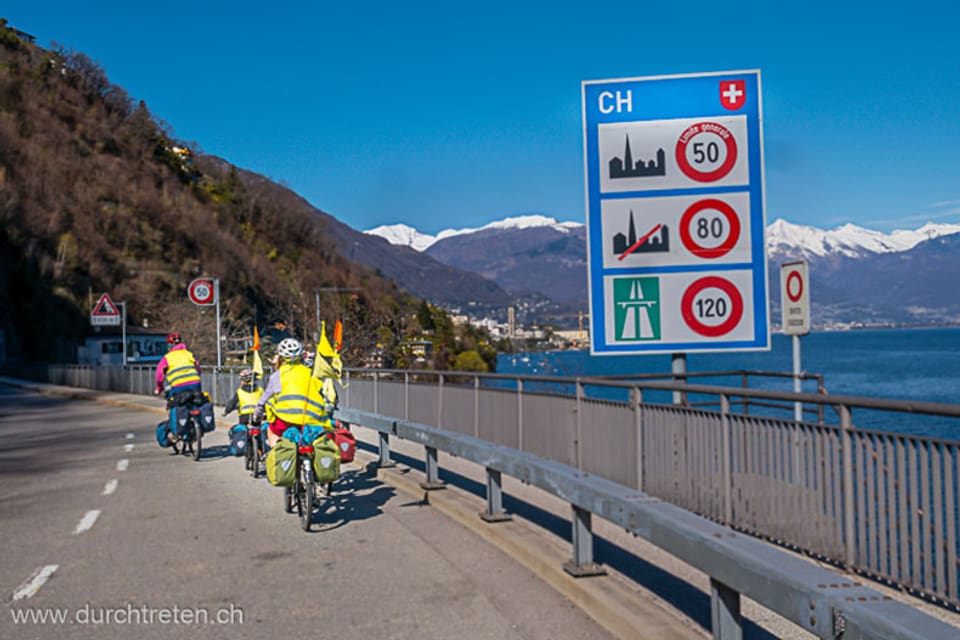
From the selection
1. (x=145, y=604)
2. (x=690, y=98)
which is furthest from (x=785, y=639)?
(x=690, y=98)

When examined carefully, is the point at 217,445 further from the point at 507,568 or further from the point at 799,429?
the point at 799,429

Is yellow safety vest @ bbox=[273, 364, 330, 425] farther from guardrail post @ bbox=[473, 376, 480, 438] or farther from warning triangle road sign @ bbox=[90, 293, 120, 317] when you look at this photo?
warning triangle road sign @ bbox=[90, 293, 120, 317]

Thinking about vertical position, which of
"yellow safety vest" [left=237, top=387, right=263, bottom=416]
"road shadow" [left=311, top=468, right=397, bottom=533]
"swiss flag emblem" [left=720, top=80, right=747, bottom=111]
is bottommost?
"road shadow" [left=311, top=468, right=397, bottom=533]

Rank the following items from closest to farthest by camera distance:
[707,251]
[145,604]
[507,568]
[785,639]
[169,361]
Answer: [785,639] → [145,604] → [507,568] → [707,251] → [169,361]

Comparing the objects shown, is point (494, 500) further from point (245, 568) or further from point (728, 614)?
point (728, 614)

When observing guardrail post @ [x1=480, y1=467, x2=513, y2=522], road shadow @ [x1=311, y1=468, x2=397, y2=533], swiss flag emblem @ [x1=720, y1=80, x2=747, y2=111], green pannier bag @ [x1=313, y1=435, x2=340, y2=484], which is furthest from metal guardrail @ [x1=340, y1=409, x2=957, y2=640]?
swiss flag emblem @ [x1=720, y1=80, x2=747, y2=111]

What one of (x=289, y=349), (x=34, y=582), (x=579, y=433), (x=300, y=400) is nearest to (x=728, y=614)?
(x=579, y=433)

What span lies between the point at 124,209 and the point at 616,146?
280 ft

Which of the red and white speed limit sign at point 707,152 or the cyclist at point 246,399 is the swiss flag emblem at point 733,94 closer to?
the red and white speed limit sign at point 707,152

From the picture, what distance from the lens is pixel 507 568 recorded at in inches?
333

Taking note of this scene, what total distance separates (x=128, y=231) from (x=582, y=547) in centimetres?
8709

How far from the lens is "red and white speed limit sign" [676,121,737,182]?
42.6 feet

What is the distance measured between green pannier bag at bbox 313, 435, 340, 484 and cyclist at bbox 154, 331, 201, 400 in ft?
24.4

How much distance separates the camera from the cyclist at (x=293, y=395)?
10.8 meters
